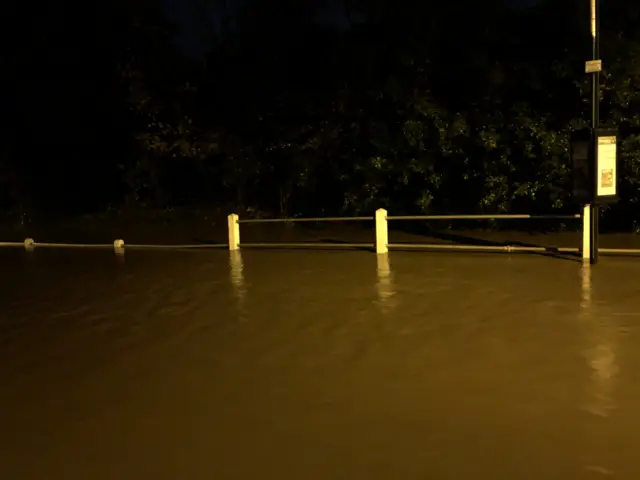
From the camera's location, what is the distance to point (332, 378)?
7.20 m

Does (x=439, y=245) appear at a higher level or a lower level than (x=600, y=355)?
higher

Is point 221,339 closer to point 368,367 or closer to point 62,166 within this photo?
point 368,367

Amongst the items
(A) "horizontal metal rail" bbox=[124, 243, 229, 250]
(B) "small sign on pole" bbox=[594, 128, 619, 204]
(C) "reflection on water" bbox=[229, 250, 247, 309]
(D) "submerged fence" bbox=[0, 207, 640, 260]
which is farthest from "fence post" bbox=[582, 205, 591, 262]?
(A) "horizontal metal rail" bbox=[124, 243, 229, 250]

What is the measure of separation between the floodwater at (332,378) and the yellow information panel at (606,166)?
1365mm

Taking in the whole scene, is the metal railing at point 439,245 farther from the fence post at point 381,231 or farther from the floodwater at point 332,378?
the floodwater at point 332,378

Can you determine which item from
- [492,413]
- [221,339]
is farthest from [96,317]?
[492,413]

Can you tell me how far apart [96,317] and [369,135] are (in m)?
11.4

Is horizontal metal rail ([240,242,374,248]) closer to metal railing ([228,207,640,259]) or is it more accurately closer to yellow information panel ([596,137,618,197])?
metal railing ([228,207,640,259])

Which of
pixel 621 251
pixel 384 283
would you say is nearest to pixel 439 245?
pixel 621 251

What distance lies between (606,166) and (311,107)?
10.9m

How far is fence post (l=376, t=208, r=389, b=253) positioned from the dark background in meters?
3.28

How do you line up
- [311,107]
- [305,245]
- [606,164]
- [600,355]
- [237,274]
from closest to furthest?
[600,355] → [606,164] → [237,274] → [305,245] → [311,107]

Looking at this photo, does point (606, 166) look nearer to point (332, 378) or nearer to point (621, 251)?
point (621, 251)

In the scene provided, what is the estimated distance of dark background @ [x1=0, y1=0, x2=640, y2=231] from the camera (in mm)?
17688
